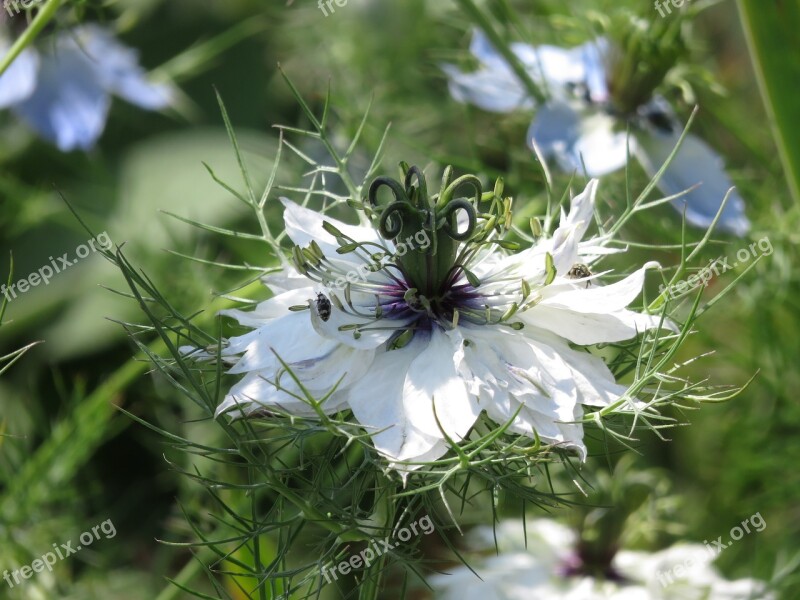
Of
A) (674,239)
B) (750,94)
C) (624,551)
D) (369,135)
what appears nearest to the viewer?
(624,551)

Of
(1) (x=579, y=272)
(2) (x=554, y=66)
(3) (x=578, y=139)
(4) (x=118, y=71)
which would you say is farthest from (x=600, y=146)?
(4) (x=118, y=71)

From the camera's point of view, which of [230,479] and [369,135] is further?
[369,135]

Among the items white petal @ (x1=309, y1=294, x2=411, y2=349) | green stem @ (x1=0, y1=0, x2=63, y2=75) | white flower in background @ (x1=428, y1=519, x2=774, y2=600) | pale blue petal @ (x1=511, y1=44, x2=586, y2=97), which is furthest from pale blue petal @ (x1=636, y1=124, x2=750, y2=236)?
green stem @ (x1=0, y1=0, x2=63, y2=75)

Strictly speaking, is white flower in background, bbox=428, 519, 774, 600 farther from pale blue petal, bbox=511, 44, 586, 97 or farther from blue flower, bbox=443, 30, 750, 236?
pale blue petal, bbox=511, 44, 586, 97

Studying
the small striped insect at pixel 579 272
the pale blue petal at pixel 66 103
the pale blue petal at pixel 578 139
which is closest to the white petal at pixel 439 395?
the small striped insect at pixel 579 272

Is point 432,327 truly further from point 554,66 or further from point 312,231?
point 554,66

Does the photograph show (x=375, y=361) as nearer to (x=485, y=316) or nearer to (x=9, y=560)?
(x=485, y=316)

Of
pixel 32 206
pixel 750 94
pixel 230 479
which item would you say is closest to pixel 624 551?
pixel 230 479
